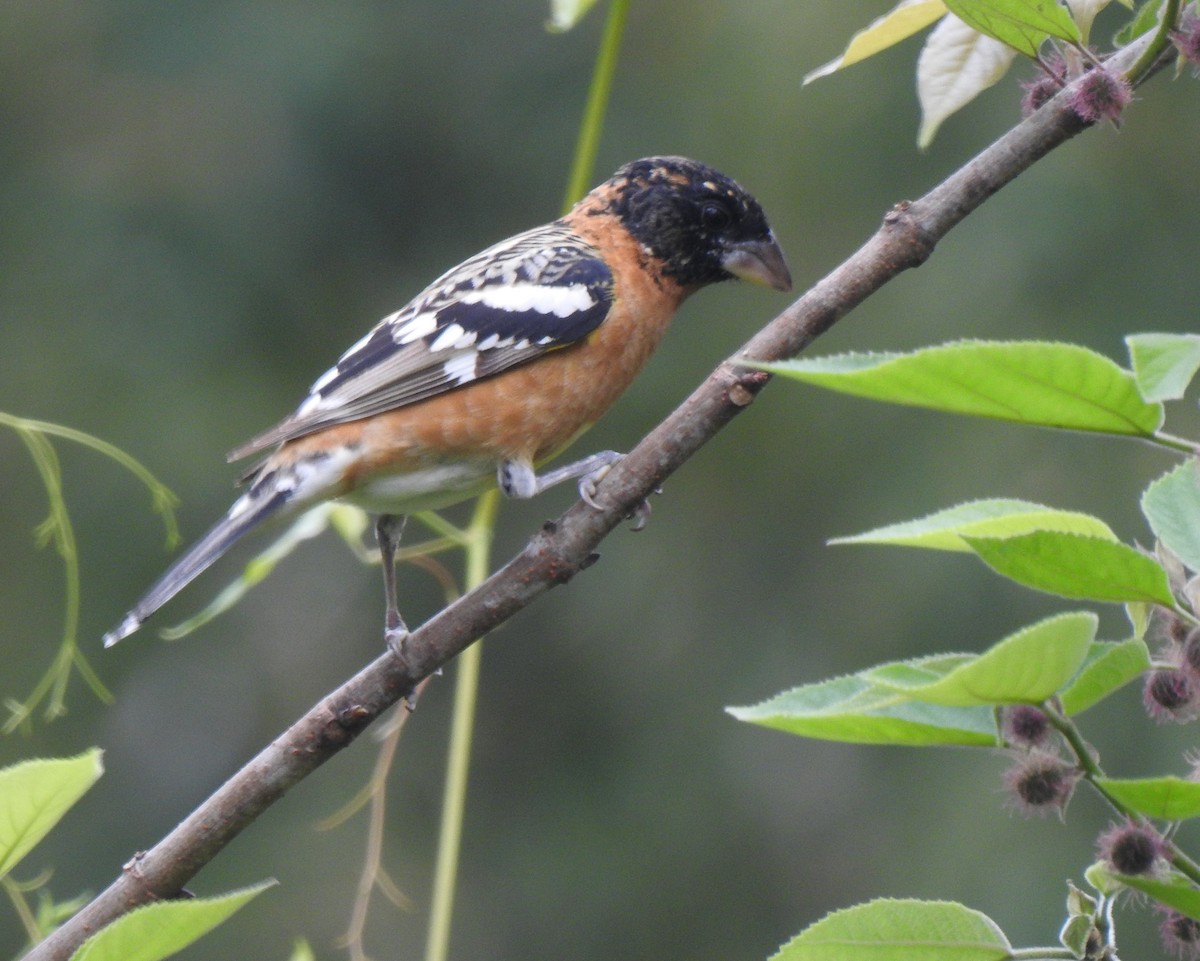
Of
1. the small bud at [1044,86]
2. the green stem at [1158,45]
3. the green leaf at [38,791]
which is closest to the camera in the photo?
the green leaf at [38,791]

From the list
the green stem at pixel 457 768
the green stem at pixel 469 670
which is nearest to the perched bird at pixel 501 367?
the green stem at pixel 457 768

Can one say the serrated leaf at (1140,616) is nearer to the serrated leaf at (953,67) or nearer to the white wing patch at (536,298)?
the serrated leaf at (953,67)

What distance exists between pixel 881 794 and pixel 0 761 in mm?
5716

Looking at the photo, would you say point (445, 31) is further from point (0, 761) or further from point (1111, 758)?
point (1111, 758)

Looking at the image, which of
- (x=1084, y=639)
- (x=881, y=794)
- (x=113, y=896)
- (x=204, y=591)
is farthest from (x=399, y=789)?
(x=1084, y=639)

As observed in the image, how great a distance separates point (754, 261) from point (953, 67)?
78.2 inches

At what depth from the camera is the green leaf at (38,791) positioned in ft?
4.28

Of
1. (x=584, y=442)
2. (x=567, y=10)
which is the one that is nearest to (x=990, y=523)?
(x=567, y=10)

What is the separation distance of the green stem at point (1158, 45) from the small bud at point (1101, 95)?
2 centimetres

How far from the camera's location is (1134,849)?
111 centimetres

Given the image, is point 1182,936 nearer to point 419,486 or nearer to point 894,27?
point 894,27

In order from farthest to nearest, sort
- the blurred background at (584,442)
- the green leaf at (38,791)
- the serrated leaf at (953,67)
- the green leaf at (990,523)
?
the blurred background at (584,442)
the serrated leaf at (953,67)
the green leaf at (38,791)
the green leaf at (990,523)

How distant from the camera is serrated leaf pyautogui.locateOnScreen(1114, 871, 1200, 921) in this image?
106 centimetres

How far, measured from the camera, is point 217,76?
10.8 metres
